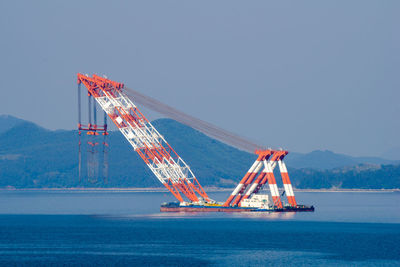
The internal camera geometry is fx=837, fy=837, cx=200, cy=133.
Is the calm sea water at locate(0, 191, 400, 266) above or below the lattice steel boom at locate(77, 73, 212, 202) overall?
below

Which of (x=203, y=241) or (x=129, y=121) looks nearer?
(x=203, y=241)

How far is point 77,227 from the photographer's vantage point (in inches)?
4422

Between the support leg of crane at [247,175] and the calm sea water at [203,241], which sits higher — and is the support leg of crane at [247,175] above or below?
above

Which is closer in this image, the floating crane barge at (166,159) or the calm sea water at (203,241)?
the calm sea water at (203,241)

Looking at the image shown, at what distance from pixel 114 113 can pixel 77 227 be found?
60.8 feet

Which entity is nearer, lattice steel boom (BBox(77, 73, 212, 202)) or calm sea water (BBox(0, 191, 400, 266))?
calm sea water (BBox(0, 191, 400, 266))

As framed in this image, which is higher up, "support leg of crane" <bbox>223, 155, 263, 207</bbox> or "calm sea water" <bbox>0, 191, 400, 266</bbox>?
"support leg of crane" <bbox>223, 155, 263, 207</bbox>

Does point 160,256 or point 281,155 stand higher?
point 281,155

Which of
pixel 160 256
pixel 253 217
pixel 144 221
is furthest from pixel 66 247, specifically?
pixel 253 217

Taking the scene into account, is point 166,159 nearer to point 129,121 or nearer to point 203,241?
point 129,121

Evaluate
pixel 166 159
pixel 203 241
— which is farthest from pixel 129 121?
pixel 203 241

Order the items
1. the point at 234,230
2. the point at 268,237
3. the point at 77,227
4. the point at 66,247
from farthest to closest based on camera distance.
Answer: the point at 77,227
the point at 234,230
the point at 268,237
the point at 66,247

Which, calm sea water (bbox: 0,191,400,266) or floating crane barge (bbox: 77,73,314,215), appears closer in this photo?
calm sea water (bbox: 0,191,400,266)

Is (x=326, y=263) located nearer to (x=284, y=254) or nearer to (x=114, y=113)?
(x=284, y=254)
